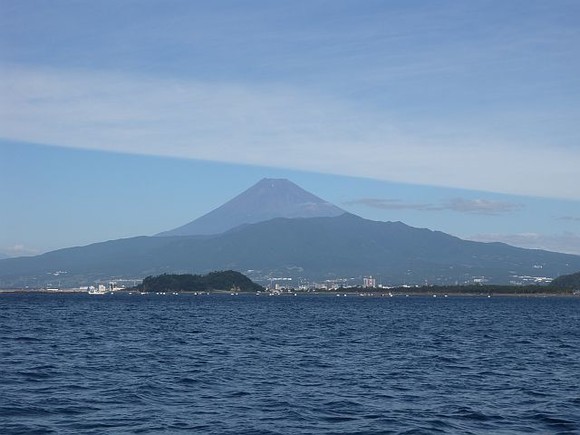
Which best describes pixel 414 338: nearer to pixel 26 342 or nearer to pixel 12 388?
pixel 26 342

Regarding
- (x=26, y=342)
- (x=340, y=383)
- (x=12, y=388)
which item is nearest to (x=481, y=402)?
(x=340, y=383)

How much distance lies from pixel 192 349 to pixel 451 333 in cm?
2108

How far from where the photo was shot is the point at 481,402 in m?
25.6

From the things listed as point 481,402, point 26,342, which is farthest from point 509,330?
point 481,402

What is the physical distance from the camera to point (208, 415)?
22.9 m

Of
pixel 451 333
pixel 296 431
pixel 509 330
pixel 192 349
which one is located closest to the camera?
pixel 296 431

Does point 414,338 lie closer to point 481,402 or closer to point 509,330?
point 509,330

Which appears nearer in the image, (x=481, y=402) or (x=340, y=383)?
(x=481, y=402)

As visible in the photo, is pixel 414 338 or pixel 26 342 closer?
pixel 26 342

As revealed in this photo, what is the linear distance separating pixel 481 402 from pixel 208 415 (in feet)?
25.9

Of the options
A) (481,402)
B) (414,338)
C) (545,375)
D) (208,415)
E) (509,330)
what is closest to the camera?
(208,415)

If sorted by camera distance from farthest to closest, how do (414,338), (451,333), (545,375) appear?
(451,333)
(414,338)
(545,375)

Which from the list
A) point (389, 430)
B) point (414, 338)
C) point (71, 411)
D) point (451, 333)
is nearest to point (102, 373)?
point (71, 411)

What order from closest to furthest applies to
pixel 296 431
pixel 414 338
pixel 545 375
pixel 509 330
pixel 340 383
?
pixel 296 431 → pixel 340 383 → pixel 545 375 → pixel 414 338 → pixel 509 330
